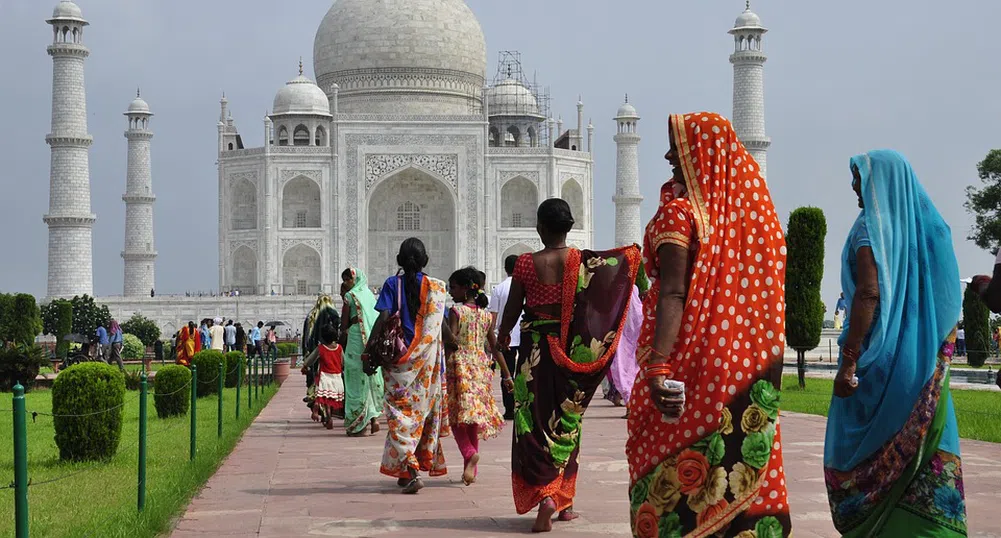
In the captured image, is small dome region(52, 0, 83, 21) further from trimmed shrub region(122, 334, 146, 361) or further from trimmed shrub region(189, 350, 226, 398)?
trimmed shrub region(189, 350, 226, 398)

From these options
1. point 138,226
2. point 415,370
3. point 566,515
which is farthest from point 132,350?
point 566,515

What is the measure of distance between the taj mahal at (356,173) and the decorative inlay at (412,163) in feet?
0.11

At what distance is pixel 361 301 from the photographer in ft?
27.0

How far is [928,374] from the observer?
3.71 m

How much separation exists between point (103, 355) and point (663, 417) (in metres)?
17.9

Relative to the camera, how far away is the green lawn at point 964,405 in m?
8.29

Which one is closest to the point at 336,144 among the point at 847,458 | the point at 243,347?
the point at 243,347

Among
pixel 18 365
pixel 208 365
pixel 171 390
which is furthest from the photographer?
pixel 18 365

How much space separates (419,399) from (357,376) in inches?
112

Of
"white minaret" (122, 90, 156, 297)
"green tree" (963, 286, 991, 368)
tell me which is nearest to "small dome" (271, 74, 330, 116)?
"white minaret" (122, 90, 156, 297)

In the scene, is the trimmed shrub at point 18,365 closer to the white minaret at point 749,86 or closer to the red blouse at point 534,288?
the red blouse at point 534,288

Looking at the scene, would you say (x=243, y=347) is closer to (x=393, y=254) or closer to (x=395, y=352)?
(x=393, y=254)

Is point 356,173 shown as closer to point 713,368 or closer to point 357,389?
point 357,389

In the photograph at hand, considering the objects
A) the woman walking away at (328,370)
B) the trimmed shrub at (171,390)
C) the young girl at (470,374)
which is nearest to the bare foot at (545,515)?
the young girl at (470,374)
